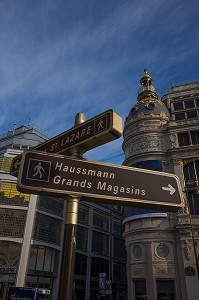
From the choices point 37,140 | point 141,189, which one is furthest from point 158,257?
point 37,140

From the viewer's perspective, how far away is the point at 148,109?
37688 millimetres

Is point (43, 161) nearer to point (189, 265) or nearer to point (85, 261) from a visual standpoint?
point (189, 265)

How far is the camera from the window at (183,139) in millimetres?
34031

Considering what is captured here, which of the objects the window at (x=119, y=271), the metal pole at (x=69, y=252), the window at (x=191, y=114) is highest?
the window at (x=191, y=114)

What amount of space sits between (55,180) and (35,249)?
33.7 metres

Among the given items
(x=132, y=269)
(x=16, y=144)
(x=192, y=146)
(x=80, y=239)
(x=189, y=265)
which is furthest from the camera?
(x=16, y=144)

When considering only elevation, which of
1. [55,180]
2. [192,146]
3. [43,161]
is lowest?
[55,180]

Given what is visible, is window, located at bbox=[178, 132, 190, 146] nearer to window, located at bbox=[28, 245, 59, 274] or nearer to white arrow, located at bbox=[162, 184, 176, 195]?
window, located at bbox=[28, 245, 59, 274]

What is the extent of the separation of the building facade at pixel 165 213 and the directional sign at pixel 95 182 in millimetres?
20370

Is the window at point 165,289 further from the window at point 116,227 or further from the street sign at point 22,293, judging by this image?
the window at point 116,227

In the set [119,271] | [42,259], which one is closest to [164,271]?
[42,259]

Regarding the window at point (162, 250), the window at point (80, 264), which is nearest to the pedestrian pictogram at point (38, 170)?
the window at point (162, 250)

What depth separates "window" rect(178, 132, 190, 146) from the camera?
3403cm

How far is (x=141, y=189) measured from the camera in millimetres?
3854
